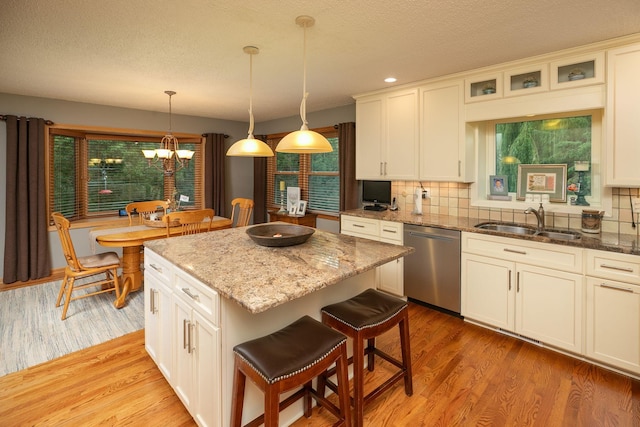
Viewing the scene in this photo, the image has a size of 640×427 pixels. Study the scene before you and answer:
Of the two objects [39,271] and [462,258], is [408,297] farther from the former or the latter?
[39,271]

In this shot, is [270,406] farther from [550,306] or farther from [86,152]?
[86,152]

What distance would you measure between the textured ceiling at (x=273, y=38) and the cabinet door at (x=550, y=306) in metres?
1.80

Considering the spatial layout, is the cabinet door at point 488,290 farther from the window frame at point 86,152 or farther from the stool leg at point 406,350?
the window frame at point 86,152

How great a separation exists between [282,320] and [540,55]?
2.98 meters

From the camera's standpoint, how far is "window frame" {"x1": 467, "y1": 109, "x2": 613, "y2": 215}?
9.14ft

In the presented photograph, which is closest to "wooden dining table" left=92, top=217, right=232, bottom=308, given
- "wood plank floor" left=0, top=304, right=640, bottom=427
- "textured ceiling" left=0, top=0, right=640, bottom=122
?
"wood plank floor" left=0, top=304, right=640, bottom=427

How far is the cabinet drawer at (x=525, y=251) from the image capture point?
243cm

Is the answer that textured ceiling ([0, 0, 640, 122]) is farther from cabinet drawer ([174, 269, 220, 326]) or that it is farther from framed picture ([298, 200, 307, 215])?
framed picture ([298, 200, 307, 215])

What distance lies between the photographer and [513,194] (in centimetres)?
337

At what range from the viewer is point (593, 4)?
194 cm

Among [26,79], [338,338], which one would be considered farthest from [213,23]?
[26,79]

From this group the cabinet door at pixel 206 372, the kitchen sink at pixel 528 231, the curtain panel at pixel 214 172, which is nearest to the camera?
the cabinet door at pixel 206 372

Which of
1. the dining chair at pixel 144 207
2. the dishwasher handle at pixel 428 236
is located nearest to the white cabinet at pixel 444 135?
the dishwasher handle at pixel 428 236

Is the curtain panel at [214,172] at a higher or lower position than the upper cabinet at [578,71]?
lower
